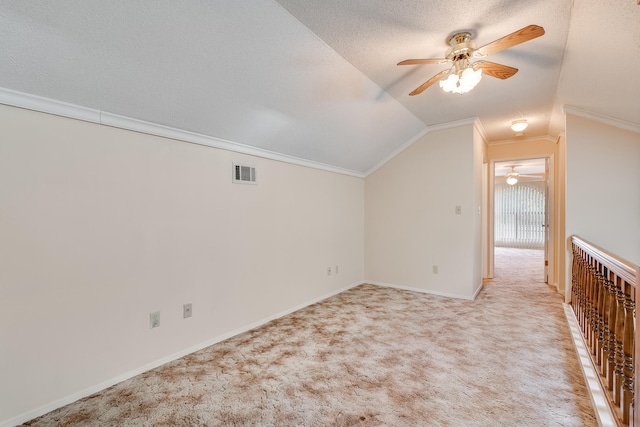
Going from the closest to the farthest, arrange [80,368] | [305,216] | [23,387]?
[23,387] → [80,368] → [305,216]

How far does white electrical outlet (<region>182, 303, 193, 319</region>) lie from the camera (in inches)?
98.2

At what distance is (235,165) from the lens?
9.59ft

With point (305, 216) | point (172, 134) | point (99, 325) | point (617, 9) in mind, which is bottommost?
point (99, 325)

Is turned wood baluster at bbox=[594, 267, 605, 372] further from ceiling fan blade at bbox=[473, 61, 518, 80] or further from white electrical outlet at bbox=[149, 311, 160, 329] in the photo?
white electrical outlet at bbox=[149, 311, 160, 329]

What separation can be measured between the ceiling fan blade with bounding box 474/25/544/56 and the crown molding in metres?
2.36

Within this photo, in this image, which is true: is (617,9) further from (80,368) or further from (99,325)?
(80,368)

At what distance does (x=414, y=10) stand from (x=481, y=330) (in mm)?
2968

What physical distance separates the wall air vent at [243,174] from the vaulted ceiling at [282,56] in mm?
262

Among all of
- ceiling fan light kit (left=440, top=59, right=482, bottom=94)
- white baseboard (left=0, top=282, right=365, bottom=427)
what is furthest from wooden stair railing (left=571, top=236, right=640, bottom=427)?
white baseboard (left=0, top=282, right=365, bottom=427)

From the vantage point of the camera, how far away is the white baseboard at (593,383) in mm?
1611

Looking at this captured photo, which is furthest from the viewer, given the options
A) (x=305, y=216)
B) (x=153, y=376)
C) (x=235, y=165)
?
(x=305, y=216)

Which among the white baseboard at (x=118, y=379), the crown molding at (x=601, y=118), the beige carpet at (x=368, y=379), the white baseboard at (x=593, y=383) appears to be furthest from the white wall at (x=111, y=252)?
the crown molding at (x=601, y=118)

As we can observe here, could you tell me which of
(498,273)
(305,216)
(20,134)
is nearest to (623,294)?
(305,216)

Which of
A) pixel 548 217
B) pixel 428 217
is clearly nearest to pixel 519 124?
pixel 428 217
